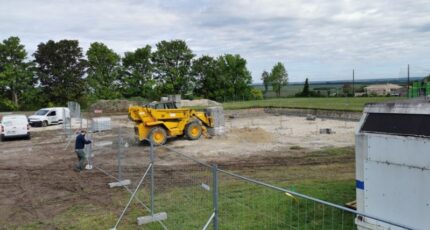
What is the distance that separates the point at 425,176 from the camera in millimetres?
4742

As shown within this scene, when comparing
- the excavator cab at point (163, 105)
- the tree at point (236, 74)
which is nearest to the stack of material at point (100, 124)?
the excavator cab at point (163, 105)

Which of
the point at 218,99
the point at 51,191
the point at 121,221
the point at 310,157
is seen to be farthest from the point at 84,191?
the point at 218,99

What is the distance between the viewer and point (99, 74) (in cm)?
6481

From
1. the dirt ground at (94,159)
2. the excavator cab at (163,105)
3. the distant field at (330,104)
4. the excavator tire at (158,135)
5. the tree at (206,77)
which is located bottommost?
the dirt ground at (94,159)

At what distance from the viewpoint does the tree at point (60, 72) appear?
204 ft

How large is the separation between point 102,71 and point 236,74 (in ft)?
92.7

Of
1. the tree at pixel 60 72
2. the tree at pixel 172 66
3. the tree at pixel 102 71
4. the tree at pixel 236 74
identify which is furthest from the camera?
the tree at pixel 236 74

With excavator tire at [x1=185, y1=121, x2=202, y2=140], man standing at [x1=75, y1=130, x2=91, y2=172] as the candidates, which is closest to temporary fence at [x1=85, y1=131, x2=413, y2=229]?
man standing at [x1=75, y1=130, x2=91, y2=172]

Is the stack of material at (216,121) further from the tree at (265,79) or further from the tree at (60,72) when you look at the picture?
the tree at (265,79)

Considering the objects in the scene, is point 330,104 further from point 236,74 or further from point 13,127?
point 236,74

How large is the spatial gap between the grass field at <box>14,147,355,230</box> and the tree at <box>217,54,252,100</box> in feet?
225

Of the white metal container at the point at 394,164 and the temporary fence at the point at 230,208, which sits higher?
A: the white metal container at the point at 394,164

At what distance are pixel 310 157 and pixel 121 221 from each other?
901 centimetres

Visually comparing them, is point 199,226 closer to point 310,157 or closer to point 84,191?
point 84,191
